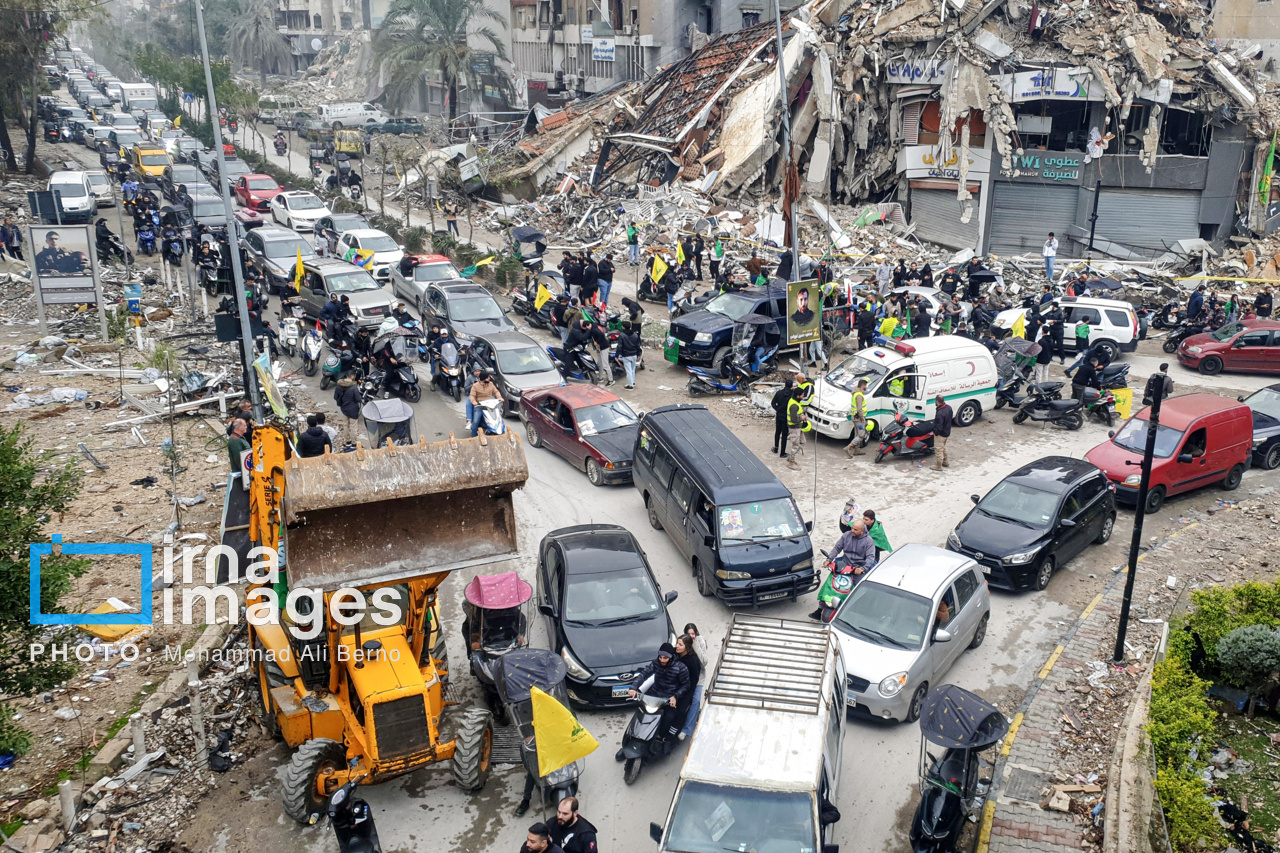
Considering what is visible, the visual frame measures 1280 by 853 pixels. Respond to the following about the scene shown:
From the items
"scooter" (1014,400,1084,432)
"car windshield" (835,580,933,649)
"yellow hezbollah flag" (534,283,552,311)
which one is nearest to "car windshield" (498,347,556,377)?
"yellow hezbollah flag" (534,283,552,311)

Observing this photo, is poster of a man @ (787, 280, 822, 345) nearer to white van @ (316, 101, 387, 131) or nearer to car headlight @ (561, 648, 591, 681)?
car headlight @ (561, 648, 591, 681)

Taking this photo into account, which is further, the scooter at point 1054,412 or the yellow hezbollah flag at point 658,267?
the yellow hezbollah flag at point 658,267

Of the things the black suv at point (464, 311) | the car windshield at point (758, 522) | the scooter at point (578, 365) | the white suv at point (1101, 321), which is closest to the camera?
the car windshield at point (758, 522)

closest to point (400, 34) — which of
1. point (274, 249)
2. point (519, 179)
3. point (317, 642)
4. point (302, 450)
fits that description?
point (519, 179)

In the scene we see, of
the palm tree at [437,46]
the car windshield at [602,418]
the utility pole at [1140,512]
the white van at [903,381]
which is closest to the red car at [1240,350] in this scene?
the white van at [903,381]

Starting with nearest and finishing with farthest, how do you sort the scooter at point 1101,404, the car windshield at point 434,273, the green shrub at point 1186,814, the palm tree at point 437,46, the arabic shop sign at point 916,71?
the green shrub at point 1186,814 < the scooter at point 1101,404 < the car windshield at point 434,273 < the arabic shop sign at point 916,71 < the palm tree at point 437,46

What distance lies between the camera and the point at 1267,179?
31.8m

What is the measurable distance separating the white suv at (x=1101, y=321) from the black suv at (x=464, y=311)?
1204 centimetres

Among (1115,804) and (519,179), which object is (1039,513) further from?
(519,179)

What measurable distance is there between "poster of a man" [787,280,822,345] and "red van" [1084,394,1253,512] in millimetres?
5950

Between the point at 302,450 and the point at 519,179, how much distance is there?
97.3ft

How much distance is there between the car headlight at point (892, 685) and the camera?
1061cm

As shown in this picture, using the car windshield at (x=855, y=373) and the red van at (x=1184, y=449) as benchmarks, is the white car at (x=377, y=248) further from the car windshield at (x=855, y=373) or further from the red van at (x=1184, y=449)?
the red van at (x=1184, y=449)

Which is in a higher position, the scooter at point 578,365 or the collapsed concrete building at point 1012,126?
the collapsed concrete building at point 1012,126
